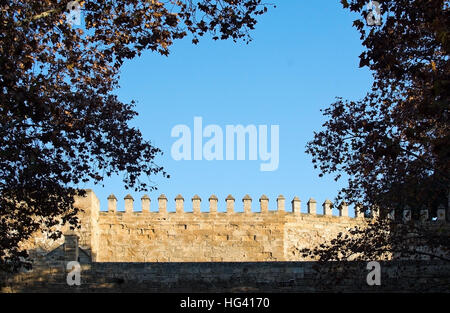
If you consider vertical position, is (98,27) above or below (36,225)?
above

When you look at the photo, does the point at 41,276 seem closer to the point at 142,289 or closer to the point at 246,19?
the point at 142,289

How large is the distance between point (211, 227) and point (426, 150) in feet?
48.1

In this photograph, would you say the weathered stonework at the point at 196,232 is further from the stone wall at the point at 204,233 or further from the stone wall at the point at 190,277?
the stone wall at the point at 190,277

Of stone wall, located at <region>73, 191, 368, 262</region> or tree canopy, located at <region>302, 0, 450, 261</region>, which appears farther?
stone wall, located at <region>73, 191, 368, 262</region>

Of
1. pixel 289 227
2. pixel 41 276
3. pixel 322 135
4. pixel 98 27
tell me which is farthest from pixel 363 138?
pixel 289 227

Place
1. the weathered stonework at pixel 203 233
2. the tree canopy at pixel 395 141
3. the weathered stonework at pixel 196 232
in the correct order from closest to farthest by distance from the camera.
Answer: the tree canopy at pixel 395 141 < the weathered stonework at pixel 196 232 < the weathered stonework at pixel 203 233

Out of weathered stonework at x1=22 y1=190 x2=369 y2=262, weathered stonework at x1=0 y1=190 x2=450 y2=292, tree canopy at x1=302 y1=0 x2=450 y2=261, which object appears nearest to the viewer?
tree canopy at x1=302 y1=0 x2=450 y2=261

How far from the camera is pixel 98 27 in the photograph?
14.5m

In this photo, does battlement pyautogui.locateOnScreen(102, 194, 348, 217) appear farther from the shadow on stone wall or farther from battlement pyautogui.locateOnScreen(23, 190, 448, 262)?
the shadow on stone wall

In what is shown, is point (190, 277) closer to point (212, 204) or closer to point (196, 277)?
point (196, 277)

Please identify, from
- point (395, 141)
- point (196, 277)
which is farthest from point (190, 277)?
point (395, 141)

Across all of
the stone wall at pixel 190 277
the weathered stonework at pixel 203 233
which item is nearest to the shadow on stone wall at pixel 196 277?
the stone wall at pixel 190 277

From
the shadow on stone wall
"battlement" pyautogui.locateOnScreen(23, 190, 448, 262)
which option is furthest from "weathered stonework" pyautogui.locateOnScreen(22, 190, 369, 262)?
the shadow on stone wall

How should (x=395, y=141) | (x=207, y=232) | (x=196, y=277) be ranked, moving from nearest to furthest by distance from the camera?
(x=395, y=141)
(x=196, y=277)
(x=207, y=232)
